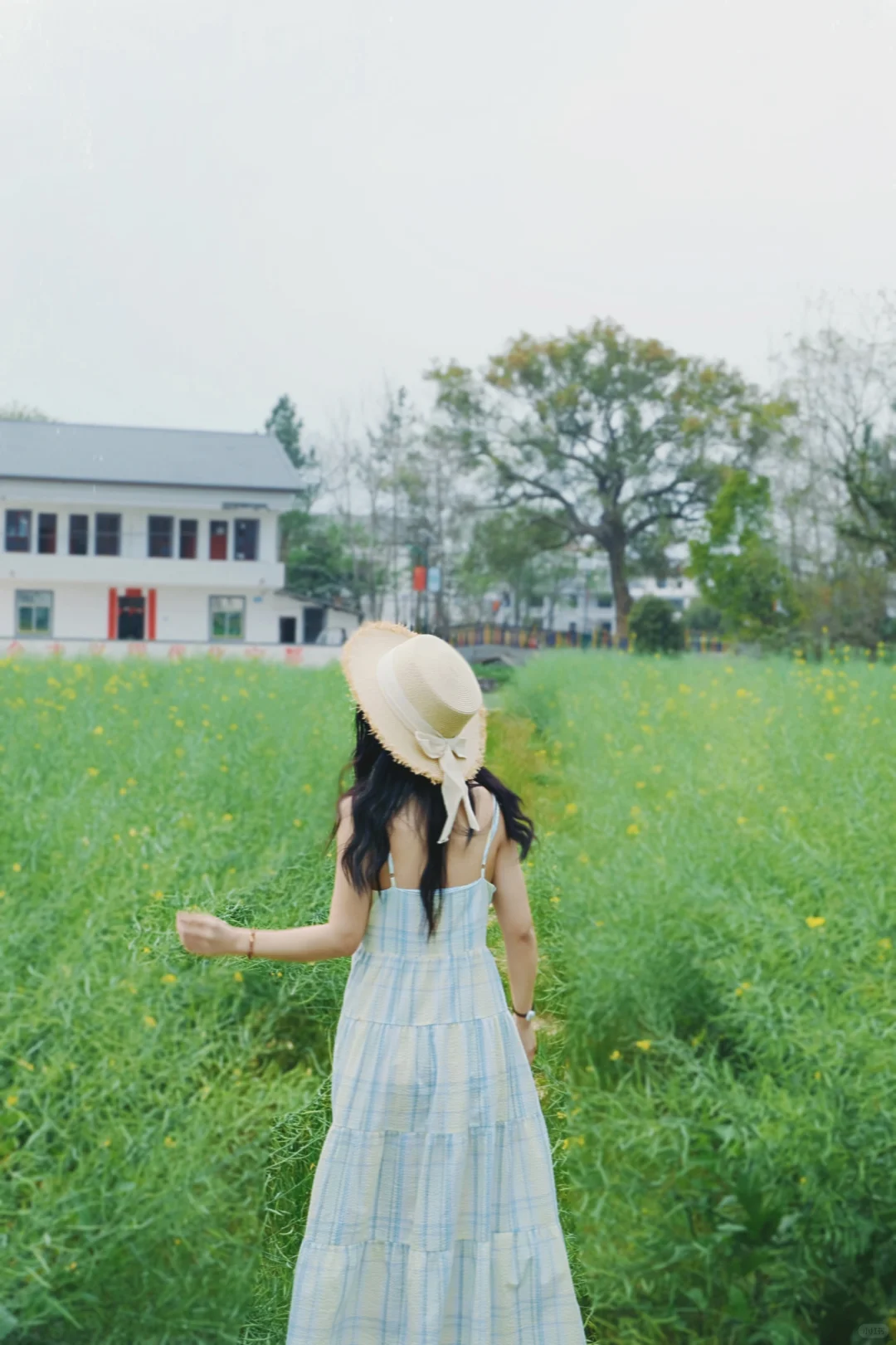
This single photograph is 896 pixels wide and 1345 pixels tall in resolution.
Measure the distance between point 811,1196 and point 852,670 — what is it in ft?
13.6

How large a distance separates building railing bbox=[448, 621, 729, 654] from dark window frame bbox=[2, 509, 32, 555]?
2.52m

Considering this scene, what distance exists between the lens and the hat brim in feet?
4.13

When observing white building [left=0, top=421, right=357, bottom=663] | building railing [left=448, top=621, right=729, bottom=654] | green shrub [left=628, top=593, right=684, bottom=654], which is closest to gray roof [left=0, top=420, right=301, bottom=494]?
white building [left=0, top=421, right=357, bottom=663]

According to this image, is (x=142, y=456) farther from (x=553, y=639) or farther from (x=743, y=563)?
(x=743, y=563)

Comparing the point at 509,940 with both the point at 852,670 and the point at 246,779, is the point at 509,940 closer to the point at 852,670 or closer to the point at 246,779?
the point at 246,779

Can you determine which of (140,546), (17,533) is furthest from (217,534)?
(17,533)

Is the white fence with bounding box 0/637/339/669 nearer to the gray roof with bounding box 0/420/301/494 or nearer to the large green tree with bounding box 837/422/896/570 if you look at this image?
the gray roof with bounding box 0/420/301/494

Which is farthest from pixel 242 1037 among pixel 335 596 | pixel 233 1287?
pixel 335 596

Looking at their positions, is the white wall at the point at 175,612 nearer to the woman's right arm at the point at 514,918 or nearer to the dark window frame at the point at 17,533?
the dark window frame at the point at 17,533

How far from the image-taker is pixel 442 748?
1261mm

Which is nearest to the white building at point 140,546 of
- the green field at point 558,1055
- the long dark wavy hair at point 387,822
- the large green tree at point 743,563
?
the green field at point 558,1055

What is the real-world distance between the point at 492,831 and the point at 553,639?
6.33 meters

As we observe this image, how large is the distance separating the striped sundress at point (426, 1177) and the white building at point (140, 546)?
3.22 meters

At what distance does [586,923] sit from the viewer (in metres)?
2.82
